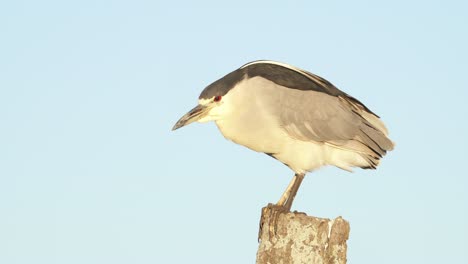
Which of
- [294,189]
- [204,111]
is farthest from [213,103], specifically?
[294,189]

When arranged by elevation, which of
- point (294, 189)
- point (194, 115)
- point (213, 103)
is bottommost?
point (294, 189)

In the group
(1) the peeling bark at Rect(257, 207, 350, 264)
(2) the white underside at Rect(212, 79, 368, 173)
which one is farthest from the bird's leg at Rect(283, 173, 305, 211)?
(1) the peeling bark at Rect(257, 207, 350, 264)

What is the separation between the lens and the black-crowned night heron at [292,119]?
8.68 metres

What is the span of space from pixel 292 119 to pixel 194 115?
122cm

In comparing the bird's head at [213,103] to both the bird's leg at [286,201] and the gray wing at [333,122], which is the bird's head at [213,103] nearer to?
the gray wing at [333,122]

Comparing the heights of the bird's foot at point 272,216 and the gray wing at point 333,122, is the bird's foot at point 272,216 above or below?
Result: below

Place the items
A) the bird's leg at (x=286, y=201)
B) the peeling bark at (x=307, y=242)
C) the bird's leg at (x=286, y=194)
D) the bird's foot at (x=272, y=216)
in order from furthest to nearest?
the bird's leg at (x=286, y=194) → the bird's leg at (x=286, y=201) → the bird's foot at (x=272, y=216) → the peeling bark at (x=307, y=242)

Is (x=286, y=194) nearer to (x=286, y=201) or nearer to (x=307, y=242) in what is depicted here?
(x=286, y=201)

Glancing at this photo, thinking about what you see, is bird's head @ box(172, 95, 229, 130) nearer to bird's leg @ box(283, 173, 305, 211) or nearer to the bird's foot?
bird's leg @ box(283, 173, 305, 211)

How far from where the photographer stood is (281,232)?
6.15m

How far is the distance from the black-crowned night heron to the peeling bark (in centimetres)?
203

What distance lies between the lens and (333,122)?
365 inches

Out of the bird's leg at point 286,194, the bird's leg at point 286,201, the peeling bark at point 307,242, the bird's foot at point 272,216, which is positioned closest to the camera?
the peeling bark at point 307,242

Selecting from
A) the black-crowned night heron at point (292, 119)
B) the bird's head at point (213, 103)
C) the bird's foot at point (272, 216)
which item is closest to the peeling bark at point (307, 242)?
the bird's foot at point (272, 216)
